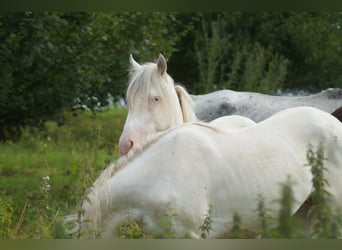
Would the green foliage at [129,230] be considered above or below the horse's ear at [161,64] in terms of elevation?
below

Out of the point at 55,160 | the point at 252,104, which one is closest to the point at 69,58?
the point at 252,104

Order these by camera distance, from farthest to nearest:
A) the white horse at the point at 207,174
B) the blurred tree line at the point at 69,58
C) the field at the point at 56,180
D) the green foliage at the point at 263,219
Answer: the blurred tree line at the point at 69,58
the white horse at the point at 207,174
the field at the point at 56,180
the green foliage at the point at 263,219

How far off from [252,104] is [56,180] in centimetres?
442

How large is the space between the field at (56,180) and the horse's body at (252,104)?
1.04 metres

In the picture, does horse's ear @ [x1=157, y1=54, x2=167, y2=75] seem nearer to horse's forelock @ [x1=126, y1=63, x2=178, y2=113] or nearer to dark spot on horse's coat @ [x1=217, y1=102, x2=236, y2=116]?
horse's forelock @ [x1=126, y1=63, x2=178, y2=113]

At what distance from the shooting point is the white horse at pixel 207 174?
151 inches

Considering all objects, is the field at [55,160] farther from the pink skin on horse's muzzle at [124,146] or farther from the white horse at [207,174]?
the white horse at [207,174]

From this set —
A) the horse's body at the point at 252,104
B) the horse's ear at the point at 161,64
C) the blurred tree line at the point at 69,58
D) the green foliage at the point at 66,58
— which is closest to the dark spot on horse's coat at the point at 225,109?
the horse's body at the point at 252,104

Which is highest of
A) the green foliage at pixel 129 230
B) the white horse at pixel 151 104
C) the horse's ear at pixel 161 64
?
the horse's ear at pixel 161 64

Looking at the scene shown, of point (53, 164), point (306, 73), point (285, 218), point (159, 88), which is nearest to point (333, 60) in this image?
point (306, 73)

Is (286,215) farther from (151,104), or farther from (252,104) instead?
(252,104)

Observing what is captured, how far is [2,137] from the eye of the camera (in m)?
11.6

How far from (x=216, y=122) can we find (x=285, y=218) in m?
4.25

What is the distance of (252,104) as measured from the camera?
24.8 feet
